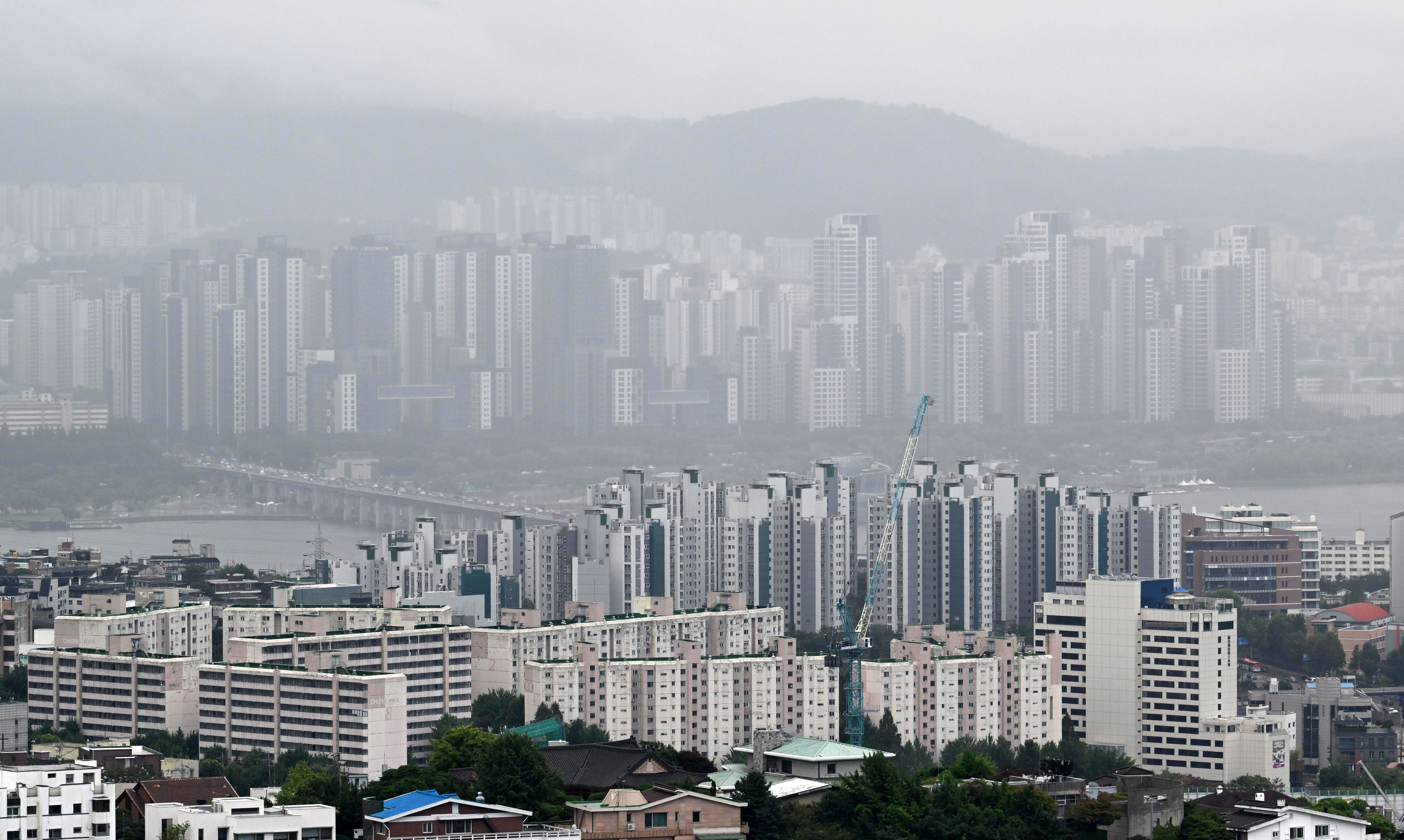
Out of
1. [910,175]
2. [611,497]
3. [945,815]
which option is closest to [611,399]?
[910,175]

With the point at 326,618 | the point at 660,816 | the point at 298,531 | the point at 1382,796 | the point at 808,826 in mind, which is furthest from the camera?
the point at 298,531

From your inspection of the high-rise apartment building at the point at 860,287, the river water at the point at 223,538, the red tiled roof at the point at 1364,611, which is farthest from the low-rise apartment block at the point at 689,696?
the high-rise apartment building at the point at 860,287

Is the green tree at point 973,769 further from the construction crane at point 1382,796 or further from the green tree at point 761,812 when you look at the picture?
the construction crane at point 1382,796

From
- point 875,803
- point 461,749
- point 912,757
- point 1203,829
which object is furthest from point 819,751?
point 912,757

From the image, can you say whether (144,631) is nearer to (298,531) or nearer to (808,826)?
(808,826)

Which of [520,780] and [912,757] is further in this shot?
[912,757]

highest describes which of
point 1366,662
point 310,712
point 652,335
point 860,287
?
point 860,287
